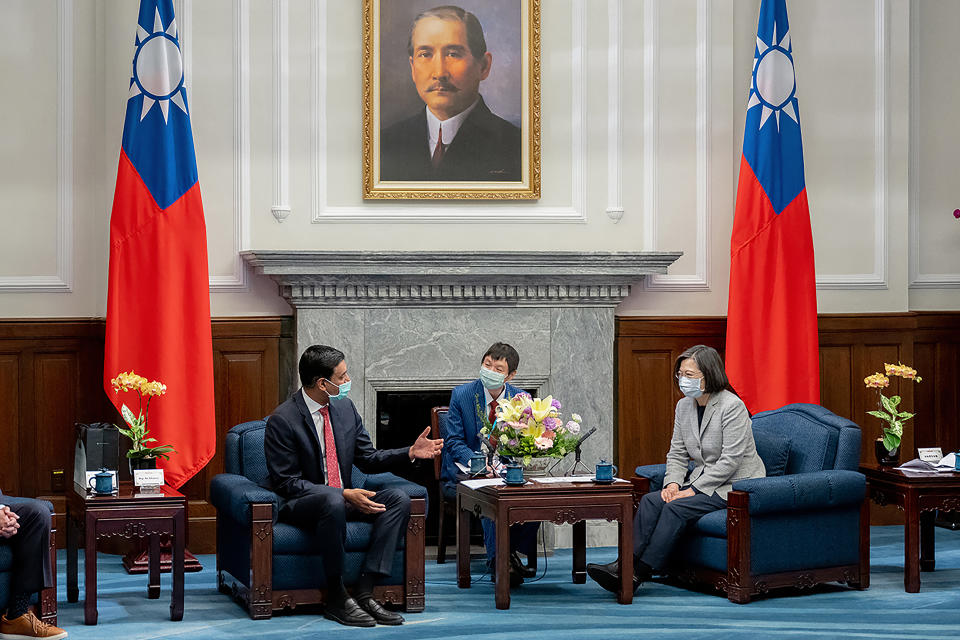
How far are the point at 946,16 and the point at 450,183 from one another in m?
3.60

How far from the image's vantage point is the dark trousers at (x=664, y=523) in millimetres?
5961

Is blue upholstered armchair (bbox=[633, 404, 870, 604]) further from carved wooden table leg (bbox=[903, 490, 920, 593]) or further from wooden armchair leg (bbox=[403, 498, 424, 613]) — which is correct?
wooden armchair leg (bbox=[403, 498, 424, 613])

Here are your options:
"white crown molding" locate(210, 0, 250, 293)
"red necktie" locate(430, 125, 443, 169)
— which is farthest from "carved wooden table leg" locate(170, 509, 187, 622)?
"red necktie" locate(430, 125, 443, 169)

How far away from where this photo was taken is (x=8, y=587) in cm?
508

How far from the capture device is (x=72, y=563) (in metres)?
5.92

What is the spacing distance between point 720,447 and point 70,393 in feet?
Result: 12.4

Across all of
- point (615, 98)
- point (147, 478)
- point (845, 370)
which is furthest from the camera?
point (845, 370)

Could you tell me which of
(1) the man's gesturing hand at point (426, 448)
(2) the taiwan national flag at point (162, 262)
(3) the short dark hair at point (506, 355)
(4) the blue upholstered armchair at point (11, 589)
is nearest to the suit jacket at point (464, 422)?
(3) the short dark hair at point (506, 355)

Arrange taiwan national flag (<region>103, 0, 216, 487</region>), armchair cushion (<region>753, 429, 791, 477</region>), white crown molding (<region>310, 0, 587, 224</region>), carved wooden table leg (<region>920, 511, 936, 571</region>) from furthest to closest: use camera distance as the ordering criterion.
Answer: white crown molding (<region>310, 0, 587, 224</region>) → taiwan national flag (<region>103, 0, 216, 487</region>) → carved wooden table leg (<region>920, 511, 936, 571</region>) → armchair cushion (<region>753, 429, 791, 477</region>)

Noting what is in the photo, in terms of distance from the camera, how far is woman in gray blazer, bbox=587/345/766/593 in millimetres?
5984

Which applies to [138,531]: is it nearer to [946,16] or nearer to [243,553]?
[243,553]

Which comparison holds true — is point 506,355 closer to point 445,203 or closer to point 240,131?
point 445,203

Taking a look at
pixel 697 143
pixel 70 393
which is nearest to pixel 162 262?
pixel 70 393

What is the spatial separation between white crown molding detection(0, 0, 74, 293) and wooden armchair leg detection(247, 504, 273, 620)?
8.22 feet
